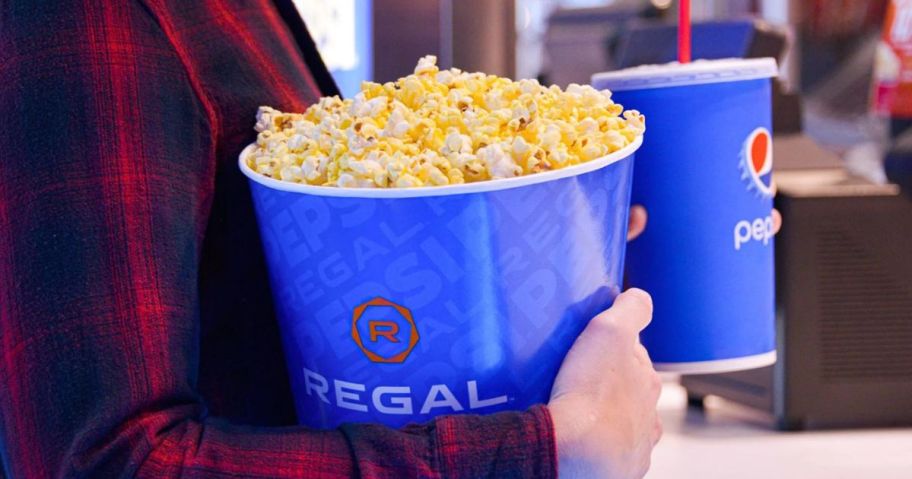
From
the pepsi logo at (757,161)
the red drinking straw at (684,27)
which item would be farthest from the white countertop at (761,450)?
the red drinking straw at (684,27)

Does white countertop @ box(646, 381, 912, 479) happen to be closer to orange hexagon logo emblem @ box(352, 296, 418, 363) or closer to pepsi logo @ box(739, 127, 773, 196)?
pepsi logo @ box(739, 127, 773, 196)

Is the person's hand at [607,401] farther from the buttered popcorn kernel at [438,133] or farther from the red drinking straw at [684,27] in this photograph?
the red drinking straw at [684,27]

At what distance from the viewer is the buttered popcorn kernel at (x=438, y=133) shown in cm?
67

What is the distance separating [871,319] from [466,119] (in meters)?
0.93

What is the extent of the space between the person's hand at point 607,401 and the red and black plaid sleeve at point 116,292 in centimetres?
2

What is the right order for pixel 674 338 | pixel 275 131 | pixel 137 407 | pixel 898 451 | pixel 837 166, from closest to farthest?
1. pixel 137 407
2. pixel 275 131
3. pixel 674 338
4. pixel 898 451
5. pixel 837 166

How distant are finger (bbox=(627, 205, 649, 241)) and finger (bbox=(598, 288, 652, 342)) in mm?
154

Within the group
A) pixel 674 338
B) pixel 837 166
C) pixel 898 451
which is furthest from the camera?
pixel 837 166

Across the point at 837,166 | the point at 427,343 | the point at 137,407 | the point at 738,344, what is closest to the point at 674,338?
the point at 738,344

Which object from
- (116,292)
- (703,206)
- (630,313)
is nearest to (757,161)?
(703,206)

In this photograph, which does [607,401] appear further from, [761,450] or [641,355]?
[761,450]

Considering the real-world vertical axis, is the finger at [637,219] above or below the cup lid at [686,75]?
below

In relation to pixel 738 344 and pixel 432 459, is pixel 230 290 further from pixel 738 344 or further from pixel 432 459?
pixel 738 344

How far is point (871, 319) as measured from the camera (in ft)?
4.65
